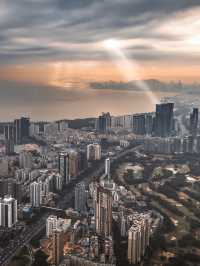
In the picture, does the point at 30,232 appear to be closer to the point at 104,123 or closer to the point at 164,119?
the point at 164,119

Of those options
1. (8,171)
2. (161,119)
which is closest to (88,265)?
(8,171)

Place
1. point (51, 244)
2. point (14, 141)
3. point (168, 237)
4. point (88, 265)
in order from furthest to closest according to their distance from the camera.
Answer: point (14, 141)
point (168, 237)
point (51, 244)
point (88, 265)

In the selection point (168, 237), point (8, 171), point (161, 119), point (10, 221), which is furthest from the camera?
point (161, 119)

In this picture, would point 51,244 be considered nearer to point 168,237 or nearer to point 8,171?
point 168,237

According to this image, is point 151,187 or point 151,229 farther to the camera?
point 151,187

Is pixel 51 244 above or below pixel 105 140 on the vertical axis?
below

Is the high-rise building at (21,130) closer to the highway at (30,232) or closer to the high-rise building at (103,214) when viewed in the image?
the highway at (30,232)
